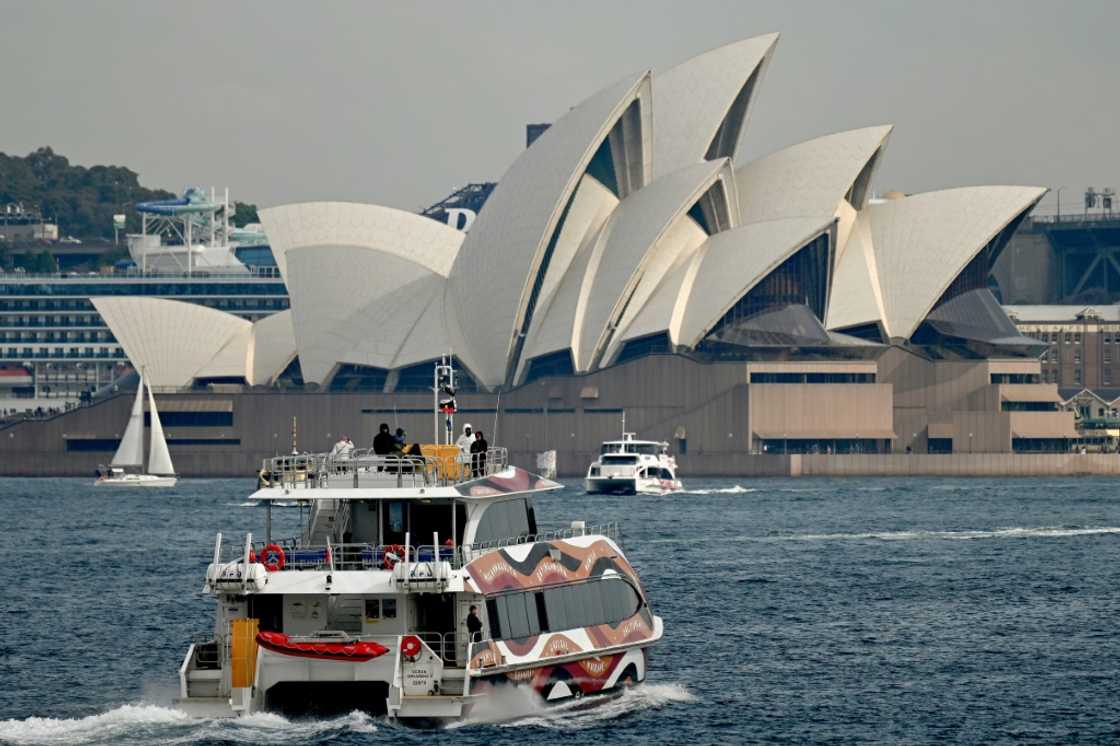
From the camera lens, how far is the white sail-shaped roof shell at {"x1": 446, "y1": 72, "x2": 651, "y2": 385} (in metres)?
109

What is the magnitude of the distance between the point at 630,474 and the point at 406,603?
62809mm

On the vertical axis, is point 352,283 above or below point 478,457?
above

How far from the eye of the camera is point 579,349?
368 ft

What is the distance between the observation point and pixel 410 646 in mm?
27328

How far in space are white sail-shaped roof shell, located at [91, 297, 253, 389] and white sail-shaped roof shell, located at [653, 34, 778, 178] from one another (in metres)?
27.3

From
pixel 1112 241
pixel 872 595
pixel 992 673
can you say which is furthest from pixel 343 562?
pixel 1112 241

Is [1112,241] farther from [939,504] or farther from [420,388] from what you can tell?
[939,504]

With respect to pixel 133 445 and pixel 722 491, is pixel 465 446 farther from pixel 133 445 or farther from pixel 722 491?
pixel 133 445

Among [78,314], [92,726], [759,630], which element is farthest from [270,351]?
[92,726]

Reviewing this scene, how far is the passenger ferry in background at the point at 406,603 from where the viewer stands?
27.3 m

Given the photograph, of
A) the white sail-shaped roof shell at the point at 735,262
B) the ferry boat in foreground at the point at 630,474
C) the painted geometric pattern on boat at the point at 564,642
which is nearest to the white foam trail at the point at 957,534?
the ferry boat in foreground at the point at 630,474

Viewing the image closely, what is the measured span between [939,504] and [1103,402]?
5218 centimetres

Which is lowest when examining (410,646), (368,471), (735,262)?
(410,646)

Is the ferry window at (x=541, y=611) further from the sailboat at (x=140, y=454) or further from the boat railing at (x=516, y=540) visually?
the sailboat at (x=140, y=454)
